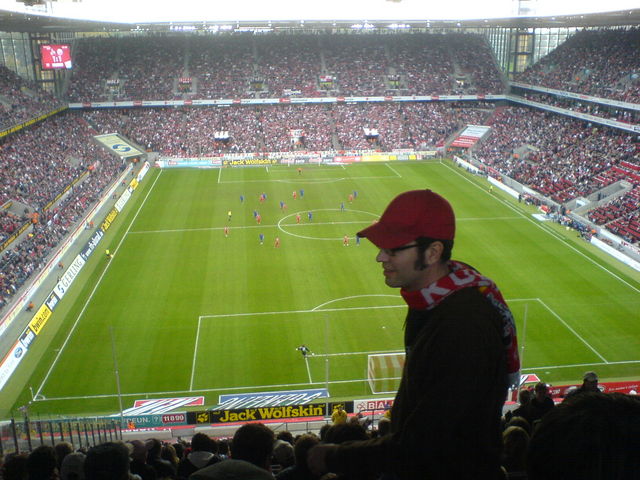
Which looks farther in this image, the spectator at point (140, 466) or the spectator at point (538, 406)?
the spectator at point (538, 406)

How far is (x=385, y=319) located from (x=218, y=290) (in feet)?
30.4

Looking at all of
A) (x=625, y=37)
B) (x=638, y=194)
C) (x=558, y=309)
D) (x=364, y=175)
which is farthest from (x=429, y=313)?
(x=625, y=37)

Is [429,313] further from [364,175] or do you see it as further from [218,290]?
[364,175]

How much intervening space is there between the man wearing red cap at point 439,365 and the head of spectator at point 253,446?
4.38 feet

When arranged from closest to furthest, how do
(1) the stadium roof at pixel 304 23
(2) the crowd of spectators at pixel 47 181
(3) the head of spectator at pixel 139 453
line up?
(3) the head of spectator at pixel 139 453 < (2) the crowd of spectators at pixel 47 181 < (1) the stadium roof at pixel 304 23

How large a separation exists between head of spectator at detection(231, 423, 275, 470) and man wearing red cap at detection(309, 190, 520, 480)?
1.34 m

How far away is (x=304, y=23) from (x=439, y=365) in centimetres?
7308

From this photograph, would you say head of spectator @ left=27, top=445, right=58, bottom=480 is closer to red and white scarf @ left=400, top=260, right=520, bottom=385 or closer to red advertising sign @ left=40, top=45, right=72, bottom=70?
red and white scarf @ left=400, top=260, right=520, bottom=385

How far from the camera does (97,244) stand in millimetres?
39000

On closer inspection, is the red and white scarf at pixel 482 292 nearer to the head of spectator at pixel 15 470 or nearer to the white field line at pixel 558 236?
the head of spectator at pixel 15 470

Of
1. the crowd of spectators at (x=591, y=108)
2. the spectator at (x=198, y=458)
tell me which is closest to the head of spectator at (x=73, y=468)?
the spectator at (x=198, y=458)

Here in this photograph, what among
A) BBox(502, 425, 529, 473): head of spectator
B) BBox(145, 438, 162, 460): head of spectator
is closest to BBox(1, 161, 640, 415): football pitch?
BBox(145, 438, 162, 460): head of spectator

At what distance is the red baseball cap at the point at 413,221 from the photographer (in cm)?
304

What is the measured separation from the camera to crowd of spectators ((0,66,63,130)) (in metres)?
51.2
